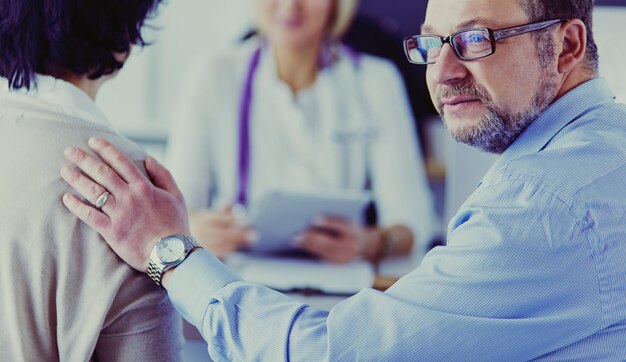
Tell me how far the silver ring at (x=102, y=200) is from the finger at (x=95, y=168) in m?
0.01

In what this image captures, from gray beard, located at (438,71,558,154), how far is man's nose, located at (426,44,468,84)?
15mm

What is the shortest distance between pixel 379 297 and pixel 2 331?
0.54m

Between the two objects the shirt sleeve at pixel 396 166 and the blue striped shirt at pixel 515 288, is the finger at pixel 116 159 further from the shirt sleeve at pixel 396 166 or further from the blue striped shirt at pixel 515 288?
the shirt sleeve at pixel 396 166

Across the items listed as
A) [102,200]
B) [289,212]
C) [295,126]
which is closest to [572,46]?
[102,200]

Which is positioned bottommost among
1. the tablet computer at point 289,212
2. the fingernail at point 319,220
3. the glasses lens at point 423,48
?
the fingernail at point 319,220

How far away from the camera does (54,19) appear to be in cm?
127

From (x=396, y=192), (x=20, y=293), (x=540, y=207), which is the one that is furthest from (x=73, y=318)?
(x=396, y=192)

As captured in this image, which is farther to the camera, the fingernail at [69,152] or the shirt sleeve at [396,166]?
the shirt sleeve at [396,166]

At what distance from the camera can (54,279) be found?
122 cm

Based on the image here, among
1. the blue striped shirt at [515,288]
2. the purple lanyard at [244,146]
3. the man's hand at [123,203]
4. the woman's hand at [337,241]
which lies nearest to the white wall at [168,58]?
the purple lanyard at [244,146]

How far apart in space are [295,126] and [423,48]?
1685 mm

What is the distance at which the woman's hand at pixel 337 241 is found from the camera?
2.40 meters

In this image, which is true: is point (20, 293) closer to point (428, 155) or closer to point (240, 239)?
point (240, 239)

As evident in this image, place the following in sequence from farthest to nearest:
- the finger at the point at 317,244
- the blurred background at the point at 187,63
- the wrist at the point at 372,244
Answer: the blurred background at the point at 187,63 → the wrist at the point at 372,244 → the finger at the point at 317,244
